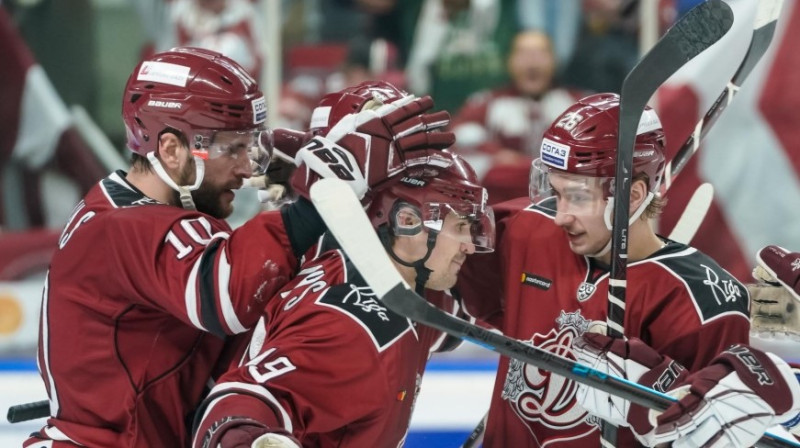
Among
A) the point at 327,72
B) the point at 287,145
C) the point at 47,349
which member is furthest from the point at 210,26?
the point at 47,349

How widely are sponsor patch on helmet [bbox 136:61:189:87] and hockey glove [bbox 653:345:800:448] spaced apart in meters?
1.14

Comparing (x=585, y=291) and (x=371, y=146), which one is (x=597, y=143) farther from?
(x=371, y=146)

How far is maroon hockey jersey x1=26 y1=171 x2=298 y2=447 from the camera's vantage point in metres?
2.38

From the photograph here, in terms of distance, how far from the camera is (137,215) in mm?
2469

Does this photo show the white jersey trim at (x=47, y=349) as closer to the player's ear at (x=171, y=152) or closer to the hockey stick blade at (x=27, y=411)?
the hockey stick blade at (x=27, y=411)

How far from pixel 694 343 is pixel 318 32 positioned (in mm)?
3592

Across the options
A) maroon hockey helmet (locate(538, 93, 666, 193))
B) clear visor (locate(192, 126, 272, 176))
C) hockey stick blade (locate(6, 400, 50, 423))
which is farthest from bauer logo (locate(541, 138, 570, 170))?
hockey stick blade (locate(6, 400, 50, 423))

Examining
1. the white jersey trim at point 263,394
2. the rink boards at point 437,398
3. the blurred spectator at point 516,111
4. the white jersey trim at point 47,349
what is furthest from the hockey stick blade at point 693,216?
the blurred spectator at point 516,111

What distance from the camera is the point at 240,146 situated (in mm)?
2623

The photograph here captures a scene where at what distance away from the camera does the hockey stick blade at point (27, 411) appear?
2762 millimetres

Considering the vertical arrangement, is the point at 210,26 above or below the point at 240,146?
below

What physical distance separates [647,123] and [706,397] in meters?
0.58

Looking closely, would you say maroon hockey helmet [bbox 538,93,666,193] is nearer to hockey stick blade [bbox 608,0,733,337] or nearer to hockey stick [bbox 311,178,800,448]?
hockey stick blade [bbox 608,0,733,337]

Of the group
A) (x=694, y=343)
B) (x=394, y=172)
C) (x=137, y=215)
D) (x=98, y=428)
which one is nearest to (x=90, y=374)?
(x=98, y=428)
